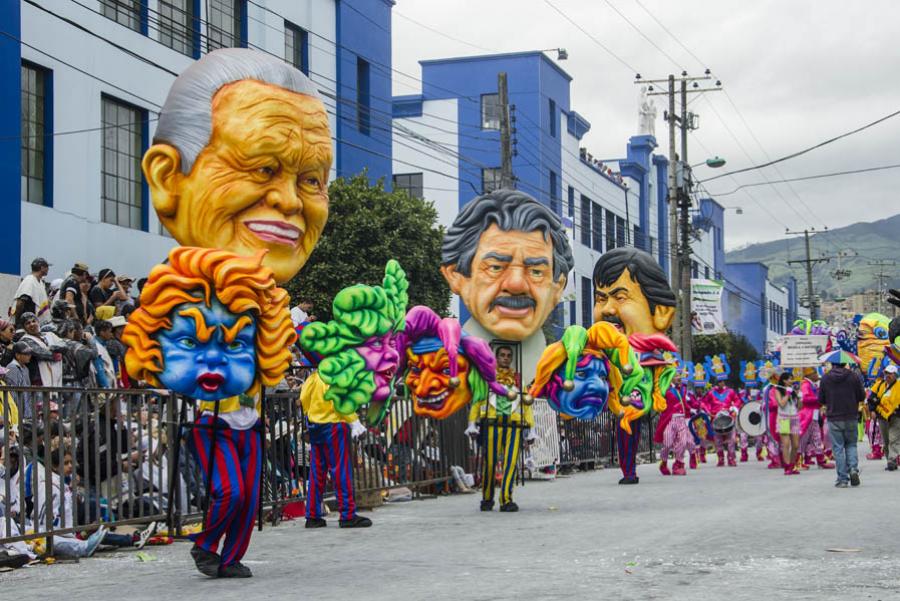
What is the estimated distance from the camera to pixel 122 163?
24.0 metres

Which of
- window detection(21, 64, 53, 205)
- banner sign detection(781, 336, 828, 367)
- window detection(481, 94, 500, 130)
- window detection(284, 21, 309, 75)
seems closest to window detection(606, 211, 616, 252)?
window detection(481, 94, 500, 130)

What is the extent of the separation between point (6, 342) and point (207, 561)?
5182 millimetres

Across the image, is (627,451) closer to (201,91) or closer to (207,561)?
(201,91)

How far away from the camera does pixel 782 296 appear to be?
95.8 m

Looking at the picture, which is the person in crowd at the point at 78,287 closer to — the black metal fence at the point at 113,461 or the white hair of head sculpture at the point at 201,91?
the black metal fence at the point at 113,461

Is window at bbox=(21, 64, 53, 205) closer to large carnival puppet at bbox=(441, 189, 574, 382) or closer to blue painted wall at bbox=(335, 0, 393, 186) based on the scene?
large carnival puppet at bbox=(441, 189, 574, 382)

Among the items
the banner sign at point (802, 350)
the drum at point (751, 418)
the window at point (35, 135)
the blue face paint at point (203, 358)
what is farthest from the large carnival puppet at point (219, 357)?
the drum at point (751, 418)

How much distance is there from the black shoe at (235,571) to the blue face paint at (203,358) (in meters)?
1.14

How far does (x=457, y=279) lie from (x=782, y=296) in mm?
83737

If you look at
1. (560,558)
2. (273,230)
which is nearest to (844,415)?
(560,558)

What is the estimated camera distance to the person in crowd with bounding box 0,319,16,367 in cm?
1280

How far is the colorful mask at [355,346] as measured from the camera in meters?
11.4

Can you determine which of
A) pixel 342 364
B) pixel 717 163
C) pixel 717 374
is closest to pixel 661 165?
pixel 717 163

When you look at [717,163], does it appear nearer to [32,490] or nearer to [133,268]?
[133,268]
